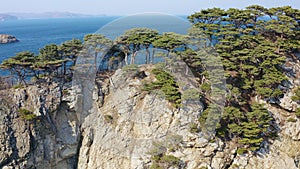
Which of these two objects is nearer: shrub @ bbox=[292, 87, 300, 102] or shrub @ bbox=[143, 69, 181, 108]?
shrub @ bbox=[143, 69, 181, 108]

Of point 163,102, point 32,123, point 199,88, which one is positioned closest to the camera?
point 32,123

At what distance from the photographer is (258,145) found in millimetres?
20062

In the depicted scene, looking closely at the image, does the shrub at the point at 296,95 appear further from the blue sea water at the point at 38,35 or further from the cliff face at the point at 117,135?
the blue sea water at the point at 38,35

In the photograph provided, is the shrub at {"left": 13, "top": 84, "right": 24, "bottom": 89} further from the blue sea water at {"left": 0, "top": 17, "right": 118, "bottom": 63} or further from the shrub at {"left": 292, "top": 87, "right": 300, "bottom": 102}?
the blue sea water at {"left": 0, "top": 17, "right": 118, "bottom": 63}

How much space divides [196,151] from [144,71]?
25.9 ft

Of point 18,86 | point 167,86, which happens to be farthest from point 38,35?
point 167,86

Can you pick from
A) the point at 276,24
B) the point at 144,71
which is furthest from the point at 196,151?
the point at 276,24

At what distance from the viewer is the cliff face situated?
18812 millimetres

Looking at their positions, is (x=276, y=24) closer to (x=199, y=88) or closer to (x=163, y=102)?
(x=199, y=88)

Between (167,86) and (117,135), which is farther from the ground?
(167,86)

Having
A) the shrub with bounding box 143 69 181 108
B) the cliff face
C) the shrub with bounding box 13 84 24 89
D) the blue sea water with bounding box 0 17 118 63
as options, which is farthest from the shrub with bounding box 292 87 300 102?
the blue sea water with bounding box 0 17 118 63

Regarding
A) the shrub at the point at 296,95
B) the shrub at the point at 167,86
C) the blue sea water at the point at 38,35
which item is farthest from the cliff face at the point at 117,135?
the blue sea water at the point at 38,35

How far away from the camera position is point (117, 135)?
20.5m

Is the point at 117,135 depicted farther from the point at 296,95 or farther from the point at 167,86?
the point at 296,95
